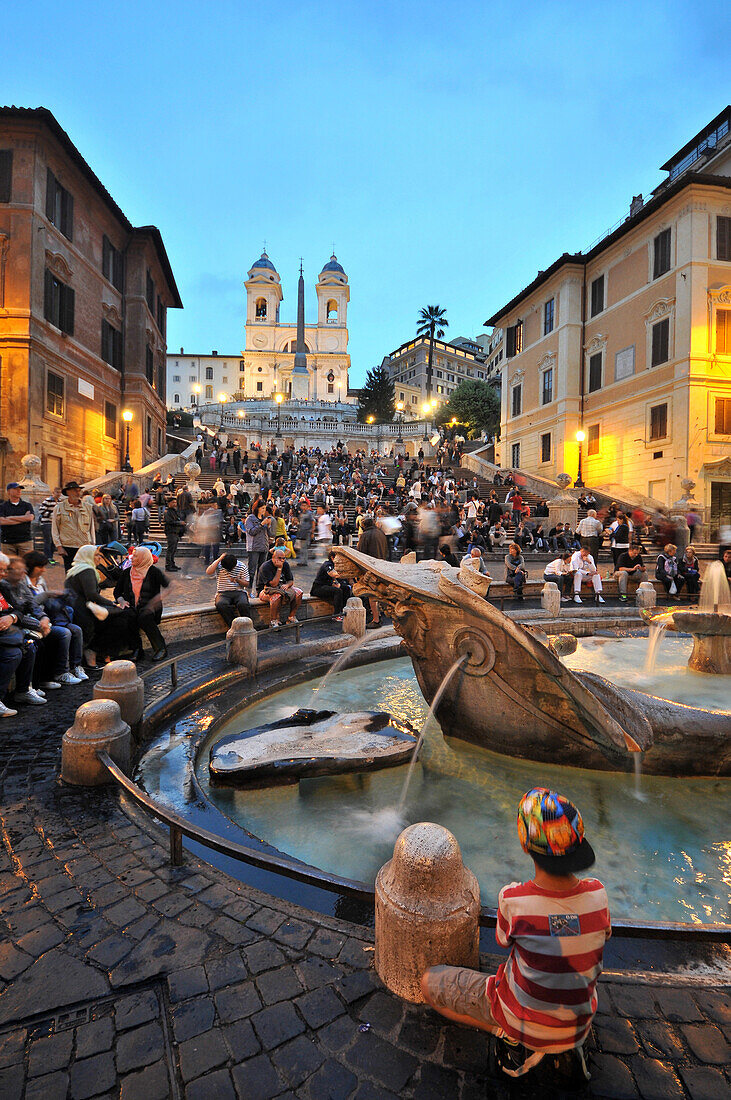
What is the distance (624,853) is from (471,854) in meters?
0.96

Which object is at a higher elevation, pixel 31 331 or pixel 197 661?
pixel 31 331

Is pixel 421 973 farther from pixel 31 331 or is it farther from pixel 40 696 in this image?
pixel 31 331

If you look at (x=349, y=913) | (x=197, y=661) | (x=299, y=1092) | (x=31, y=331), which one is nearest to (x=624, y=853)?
(x=349, y=913)

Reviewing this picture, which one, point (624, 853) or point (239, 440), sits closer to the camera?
point (624, 853)

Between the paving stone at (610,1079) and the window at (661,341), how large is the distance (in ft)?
89.5

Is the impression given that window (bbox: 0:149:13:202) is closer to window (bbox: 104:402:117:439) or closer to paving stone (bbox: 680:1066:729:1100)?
window (bbox: 104:402:117:439)

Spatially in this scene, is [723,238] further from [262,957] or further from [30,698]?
[262,957]

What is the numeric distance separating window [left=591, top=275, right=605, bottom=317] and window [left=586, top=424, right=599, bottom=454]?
599cm

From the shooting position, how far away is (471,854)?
3.24 meters

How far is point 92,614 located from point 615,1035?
6486 millimetres

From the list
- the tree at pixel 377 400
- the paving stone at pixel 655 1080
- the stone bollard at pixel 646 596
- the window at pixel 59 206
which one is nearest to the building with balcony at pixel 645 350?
the stone bollard at pixel 646 596

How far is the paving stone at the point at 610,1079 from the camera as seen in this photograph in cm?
172

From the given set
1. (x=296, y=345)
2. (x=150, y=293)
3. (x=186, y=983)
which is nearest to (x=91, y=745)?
(x=186, y=983)

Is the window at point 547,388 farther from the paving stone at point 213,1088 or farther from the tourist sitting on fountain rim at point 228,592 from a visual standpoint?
the paving stone at point 213,1088
